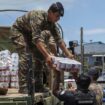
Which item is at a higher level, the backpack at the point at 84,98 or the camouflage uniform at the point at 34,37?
the camouflage uniform at the point at 34,37

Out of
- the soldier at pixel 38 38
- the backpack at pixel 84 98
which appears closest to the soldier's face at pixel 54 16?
the soldier at pixel 38 38

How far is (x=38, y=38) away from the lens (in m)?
6.81

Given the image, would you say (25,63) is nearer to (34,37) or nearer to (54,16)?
(34,37)

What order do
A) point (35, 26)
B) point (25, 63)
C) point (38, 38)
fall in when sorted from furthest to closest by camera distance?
point (25, 63), point (35, 26), point (38, 38)

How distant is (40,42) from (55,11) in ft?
1.34

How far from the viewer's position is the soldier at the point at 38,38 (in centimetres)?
684

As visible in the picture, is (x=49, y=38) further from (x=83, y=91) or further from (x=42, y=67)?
(x=83, y=91)

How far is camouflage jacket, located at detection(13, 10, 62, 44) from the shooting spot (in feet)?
22.6

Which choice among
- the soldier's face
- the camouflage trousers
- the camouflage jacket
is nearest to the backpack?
the camouflage trousers

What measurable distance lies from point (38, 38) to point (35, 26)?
180 mm

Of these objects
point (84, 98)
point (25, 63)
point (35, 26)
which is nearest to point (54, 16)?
point (35, 26)

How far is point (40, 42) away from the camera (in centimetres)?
680

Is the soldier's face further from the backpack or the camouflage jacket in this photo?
the backpack

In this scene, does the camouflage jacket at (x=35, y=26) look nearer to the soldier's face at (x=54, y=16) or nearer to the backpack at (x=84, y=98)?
the soldier's face at (x=54, y=16)
